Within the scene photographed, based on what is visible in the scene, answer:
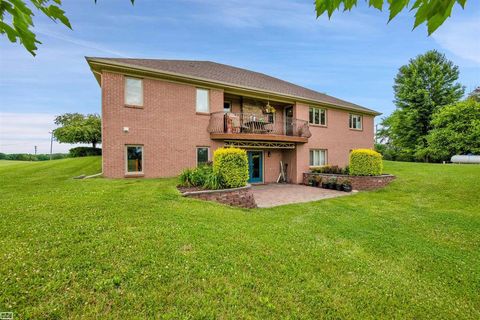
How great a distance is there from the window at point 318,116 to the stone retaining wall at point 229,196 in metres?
10.4

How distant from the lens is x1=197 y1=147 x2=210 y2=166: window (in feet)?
41.2

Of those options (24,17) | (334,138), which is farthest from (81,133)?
(24,17)

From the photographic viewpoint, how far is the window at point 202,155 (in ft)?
41.2

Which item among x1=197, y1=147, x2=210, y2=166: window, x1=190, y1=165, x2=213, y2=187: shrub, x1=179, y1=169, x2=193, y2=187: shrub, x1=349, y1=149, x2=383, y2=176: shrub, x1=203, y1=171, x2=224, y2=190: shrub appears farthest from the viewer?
x1=349, y1=149, x2=383, y2=176: shrub

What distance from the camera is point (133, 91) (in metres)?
11.0

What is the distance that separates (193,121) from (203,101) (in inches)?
52.8

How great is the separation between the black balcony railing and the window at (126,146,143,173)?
386 centimetres

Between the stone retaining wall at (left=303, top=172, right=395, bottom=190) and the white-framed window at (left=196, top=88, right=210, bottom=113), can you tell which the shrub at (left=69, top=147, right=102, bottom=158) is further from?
the stone retaining wall at (left=303, top=172, right=395, bottom=190)

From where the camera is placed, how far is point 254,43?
57.0 ft

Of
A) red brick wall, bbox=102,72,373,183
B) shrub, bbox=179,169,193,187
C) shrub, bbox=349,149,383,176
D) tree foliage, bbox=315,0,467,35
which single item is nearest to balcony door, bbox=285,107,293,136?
red brick wall, bbox=102,72,373,183

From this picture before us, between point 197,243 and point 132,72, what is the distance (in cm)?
979

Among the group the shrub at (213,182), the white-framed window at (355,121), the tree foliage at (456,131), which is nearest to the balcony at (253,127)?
the shrub at (213,182)

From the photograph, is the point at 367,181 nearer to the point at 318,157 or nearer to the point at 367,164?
the point at 367,164

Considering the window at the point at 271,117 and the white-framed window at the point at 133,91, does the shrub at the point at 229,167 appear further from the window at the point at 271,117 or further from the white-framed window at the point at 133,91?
the window at the point at 271,117
